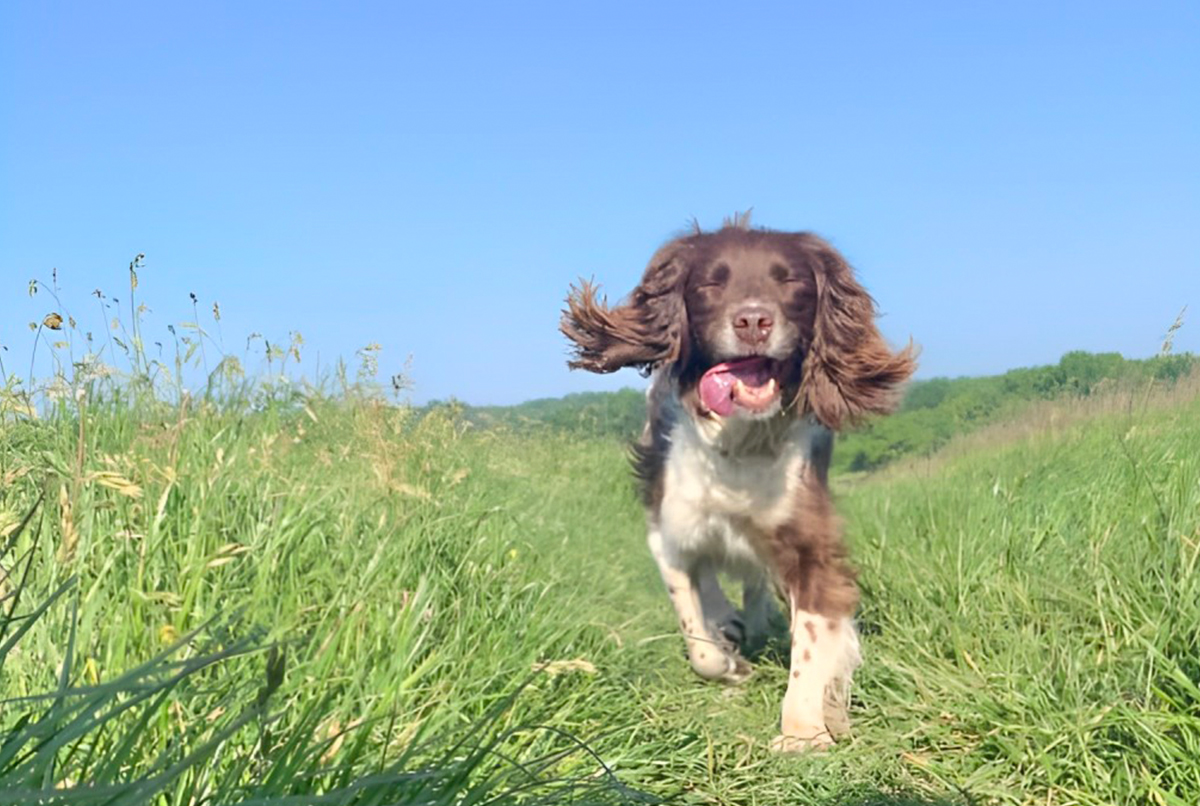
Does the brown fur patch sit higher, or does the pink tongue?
the pink tongue

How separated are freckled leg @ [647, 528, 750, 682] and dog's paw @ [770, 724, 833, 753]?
60cm

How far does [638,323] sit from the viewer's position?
428cm

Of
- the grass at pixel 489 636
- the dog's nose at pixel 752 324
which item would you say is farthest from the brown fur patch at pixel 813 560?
the dog's nose at pixel 752 324

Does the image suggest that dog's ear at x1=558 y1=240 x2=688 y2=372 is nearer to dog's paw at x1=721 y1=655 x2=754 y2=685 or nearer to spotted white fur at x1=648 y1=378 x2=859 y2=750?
spotted white fur at x1=648 y1=378 x2=859 y2=750

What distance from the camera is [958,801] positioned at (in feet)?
8.70

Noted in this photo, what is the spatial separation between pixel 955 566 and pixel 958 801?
1.29 metres

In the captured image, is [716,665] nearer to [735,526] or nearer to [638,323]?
[735,526]

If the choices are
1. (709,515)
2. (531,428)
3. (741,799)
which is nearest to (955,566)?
(709,515)

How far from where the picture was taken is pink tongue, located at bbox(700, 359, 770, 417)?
3705mm

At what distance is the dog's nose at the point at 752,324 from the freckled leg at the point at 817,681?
3.20ft

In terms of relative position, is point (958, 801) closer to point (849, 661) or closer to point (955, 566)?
point (849, 661)

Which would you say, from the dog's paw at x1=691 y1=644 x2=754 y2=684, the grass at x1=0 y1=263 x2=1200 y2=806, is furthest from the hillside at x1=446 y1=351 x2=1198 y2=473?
the dog's paw at x1=691 y1=644 x2=754 y2=684

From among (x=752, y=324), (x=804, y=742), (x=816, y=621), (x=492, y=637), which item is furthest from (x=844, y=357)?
(x=492, y=637)

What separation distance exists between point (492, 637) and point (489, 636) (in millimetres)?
15
